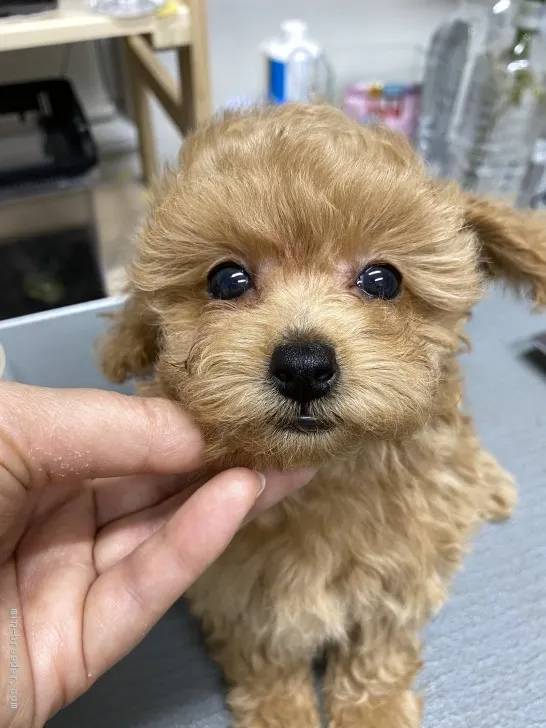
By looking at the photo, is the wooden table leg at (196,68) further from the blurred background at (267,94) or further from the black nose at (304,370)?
the black nose at (304,370)

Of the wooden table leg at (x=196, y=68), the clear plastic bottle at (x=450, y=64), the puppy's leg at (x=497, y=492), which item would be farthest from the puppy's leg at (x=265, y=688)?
the clear plastic bottle at (x=450, y=64)

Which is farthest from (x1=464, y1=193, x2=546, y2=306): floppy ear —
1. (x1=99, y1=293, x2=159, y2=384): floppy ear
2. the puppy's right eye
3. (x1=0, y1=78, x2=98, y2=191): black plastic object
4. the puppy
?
(x1=0, y1=78, x2=98, y2=191): black plastic object

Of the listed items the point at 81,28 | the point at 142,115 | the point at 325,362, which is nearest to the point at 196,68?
the point at 81,28

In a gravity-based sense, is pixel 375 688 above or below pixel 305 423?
below

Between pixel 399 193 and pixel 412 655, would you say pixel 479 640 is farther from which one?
pixel 399 193

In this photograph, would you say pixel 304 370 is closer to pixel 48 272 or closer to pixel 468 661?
pixel 468 661

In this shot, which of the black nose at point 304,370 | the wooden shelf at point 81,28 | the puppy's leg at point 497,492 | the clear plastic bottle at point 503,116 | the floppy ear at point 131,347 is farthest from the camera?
the clear plastic bottle at point 503,116

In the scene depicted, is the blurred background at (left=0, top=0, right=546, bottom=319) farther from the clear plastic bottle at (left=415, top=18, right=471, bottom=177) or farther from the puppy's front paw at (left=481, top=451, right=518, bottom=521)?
the puppy's front paw at (left=481, top=451, right=518, bottom=521)

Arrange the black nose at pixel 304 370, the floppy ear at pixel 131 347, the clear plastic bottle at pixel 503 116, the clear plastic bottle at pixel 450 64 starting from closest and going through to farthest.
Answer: the black nose at pixel 304 370, the floppy ear at pixel 131 347, the clear plastic bottle at pixel 503 116, the clear plastic bottle at pixel 450 64
